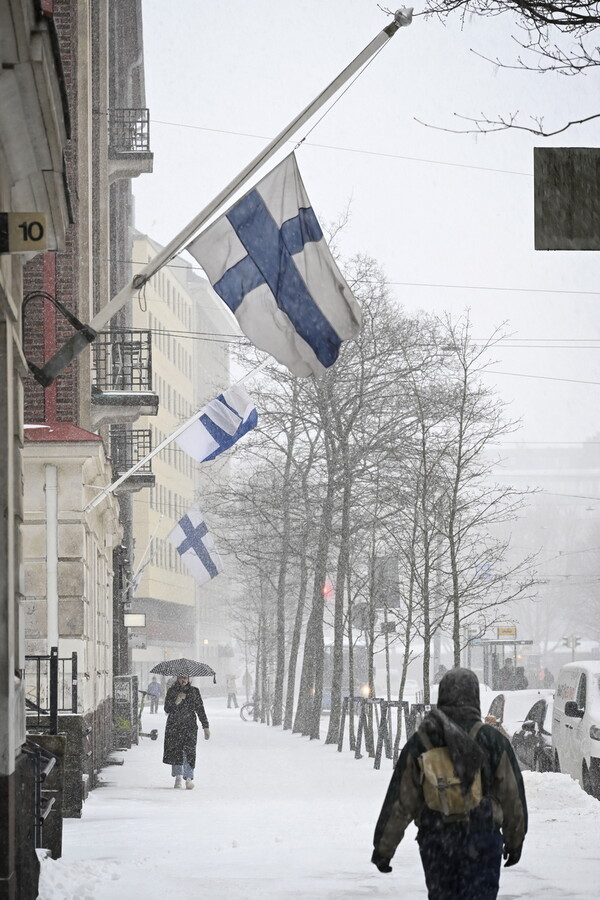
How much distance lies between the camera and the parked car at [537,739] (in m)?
22.8

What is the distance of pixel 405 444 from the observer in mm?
31562

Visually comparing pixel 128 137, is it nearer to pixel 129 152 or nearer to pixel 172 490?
pixel 129 152

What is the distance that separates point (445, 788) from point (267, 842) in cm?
784

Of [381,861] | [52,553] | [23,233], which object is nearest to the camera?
[381,861]

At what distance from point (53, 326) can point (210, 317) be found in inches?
4006

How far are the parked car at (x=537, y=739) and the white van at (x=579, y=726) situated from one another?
135 centimetres

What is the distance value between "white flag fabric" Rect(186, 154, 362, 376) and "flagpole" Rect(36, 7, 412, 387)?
0.14m

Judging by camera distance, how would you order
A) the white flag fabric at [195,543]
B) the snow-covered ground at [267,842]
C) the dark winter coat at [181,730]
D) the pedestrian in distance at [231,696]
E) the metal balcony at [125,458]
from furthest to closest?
the pedestrian in distance at [231,696] < the metal balcony at [125,458] < the white flag fabric at [195,543] < the dark winter coat at [181,730] < the snow-covered ground at [267,842]

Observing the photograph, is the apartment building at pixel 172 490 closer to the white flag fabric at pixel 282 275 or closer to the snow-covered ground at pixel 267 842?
the snow-covered ground at pixel 267 842

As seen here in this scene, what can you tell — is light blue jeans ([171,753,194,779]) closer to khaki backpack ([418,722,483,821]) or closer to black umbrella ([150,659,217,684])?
black umbrella ([150,659,217,684])

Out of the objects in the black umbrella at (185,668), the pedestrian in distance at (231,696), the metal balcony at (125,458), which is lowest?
the pedestrian in distance at (231,696)

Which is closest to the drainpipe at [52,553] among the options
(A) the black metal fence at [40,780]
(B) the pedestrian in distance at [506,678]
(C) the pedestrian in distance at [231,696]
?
(A) the black metal fence at [40,780]

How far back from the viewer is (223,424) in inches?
802

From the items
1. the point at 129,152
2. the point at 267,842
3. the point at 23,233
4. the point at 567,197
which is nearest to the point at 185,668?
the point at 267,842
